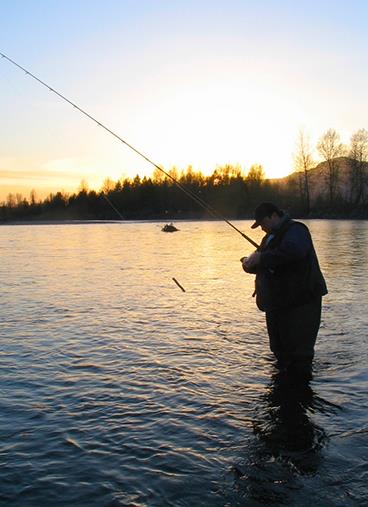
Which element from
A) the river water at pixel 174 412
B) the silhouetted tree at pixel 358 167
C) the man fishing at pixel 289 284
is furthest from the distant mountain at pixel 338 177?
the man fishing at pixel 289 284

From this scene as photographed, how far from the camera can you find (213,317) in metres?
12.4

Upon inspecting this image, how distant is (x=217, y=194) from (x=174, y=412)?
139677 mm

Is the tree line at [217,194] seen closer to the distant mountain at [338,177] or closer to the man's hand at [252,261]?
the distant mountain at [338,177]

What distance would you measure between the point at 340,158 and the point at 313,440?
387ft

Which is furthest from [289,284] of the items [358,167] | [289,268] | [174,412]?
[358,167]

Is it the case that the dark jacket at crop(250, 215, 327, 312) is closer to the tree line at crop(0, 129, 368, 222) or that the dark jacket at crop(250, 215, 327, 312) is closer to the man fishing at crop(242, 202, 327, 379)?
the man fishing at crop(242, 202, 327, 379)

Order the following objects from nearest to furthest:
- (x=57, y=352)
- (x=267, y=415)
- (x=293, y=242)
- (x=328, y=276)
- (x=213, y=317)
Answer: (x=267, y=415) → (x=293, y=242) → (x=57, y=352) → (x=213, y=317) → (x=328, y=276)

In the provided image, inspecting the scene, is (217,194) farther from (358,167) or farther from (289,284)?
(289,284)

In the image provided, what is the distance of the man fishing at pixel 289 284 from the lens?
6809 millimetres

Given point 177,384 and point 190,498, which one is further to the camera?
point 177,384

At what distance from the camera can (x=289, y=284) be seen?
7.01 m

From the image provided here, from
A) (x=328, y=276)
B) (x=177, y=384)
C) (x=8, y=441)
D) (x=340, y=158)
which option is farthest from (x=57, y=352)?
(x=340, y=158)

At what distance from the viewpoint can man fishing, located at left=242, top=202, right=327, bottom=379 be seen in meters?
6.81

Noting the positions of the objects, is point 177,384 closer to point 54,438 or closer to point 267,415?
point 267,415
